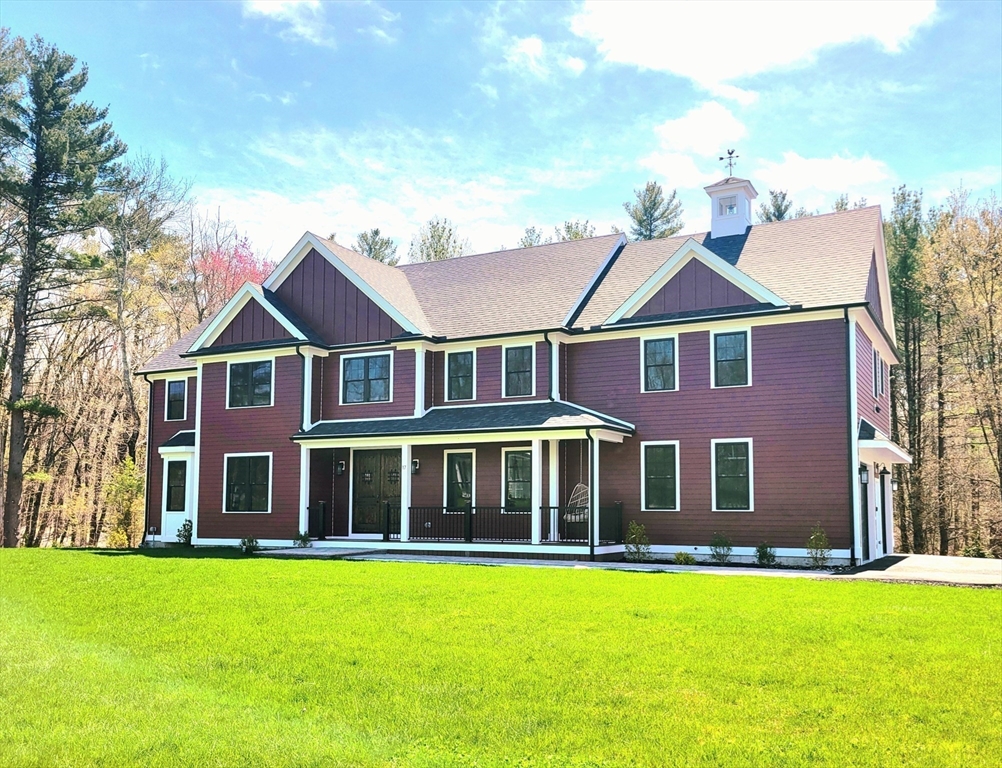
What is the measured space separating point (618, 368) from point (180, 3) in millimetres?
11617

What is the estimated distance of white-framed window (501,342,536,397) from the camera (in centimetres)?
2177

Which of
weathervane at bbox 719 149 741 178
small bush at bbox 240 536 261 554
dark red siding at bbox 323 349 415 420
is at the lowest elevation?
small bush at bbox 240 536 261 554

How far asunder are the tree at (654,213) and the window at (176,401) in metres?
20.6

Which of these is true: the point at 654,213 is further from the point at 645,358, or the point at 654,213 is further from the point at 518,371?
the point at 645,358

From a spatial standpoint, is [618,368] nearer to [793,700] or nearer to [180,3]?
[180,3]

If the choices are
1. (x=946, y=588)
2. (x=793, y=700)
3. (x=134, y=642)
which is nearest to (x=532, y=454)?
(x=946, y=588)

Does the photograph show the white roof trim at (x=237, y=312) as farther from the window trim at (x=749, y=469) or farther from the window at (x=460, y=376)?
the window trim at (x=749, y=469)

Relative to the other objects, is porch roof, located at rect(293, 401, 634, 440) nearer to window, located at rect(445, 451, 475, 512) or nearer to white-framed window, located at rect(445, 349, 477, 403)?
white-framed window, located at rect(445, 349, 477, 403)

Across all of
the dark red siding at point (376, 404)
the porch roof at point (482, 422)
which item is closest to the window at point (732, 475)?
the porch roof at point (482, 422)

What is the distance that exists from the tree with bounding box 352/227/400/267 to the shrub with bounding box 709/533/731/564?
2811 centimetres

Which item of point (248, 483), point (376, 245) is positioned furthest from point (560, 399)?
point (376, 245)

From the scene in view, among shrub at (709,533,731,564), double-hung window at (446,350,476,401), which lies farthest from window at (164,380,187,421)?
shrub at (709,533,731,564)

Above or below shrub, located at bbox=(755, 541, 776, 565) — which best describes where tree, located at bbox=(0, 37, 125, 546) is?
above

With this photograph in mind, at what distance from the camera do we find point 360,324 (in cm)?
2359
